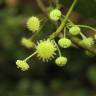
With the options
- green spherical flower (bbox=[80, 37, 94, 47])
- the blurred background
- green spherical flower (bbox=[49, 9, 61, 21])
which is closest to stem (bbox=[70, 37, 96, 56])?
green spherical flower (bbox=[80, 37, 94, 47])

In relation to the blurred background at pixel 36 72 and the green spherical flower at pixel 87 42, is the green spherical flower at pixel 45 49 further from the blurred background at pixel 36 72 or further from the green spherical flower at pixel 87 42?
the blurred background at pixel 36 72

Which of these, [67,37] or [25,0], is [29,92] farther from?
[67,37]

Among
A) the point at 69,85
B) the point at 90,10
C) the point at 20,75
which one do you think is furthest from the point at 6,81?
the point at 90,10

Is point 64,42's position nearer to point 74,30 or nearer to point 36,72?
point 74,30

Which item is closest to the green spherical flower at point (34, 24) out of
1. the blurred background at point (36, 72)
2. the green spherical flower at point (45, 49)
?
the green spherical flower at point (45, 49)

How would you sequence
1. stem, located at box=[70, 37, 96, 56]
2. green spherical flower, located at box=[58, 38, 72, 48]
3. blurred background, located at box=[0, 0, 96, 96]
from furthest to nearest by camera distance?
blurred background, located at box=[0, 0, 96, 96] < stem, located at box=[70, 37, 96, 56] < green spherical flower, located at box=[58, 38, 72, 48]

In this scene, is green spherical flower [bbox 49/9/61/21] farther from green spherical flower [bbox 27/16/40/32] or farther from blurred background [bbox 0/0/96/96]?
blurred background [bbox 0/0/96/96]

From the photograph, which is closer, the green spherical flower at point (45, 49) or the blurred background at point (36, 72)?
the green spherical flower at point (45, 49)

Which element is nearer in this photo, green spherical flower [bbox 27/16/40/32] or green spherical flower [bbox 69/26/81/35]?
green spherical flower [bbox 69/26/81/35]
